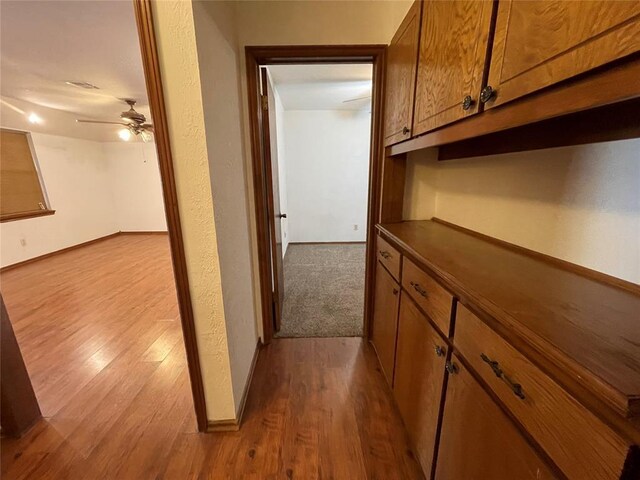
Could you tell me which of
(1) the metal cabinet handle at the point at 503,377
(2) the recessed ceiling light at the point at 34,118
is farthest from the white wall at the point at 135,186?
(1) the metal cabinet handle at the point at 503,377

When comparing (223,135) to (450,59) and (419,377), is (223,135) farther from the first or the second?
(419,377)

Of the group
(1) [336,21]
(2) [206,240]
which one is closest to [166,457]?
(2) [206,240]

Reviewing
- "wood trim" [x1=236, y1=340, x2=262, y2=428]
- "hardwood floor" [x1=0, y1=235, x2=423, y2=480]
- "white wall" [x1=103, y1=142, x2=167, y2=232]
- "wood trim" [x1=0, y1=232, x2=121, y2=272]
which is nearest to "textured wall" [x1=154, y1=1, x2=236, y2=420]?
"wood trim" [x1=236, y1=340, x2=262, y2=428]

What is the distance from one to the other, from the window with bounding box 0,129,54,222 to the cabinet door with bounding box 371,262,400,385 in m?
5.23

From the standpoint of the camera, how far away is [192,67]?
38.5 inches

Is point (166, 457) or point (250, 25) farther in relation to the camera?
point (250, 25)

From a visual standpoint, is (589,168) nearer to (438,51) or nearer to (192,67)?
(438,51)

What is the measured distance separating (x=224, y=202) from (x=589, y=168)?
1.40 m

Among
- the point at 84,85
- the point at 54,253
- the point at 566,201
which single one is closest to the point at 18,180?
the point at 54,253

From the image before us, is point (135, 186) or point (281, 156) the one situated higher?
point (281, 156)

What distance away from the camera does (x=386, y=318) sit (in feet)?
5.24

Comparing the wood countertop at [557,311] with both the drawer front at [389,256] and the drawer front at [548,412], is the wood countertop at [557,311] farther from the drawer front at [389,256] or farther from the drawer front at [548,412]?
the drawer front at [389,256]

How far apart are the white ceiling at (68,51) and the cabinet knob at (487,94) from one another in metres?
2.24

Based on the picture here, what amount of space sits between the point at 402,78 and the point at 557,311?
1.29m
